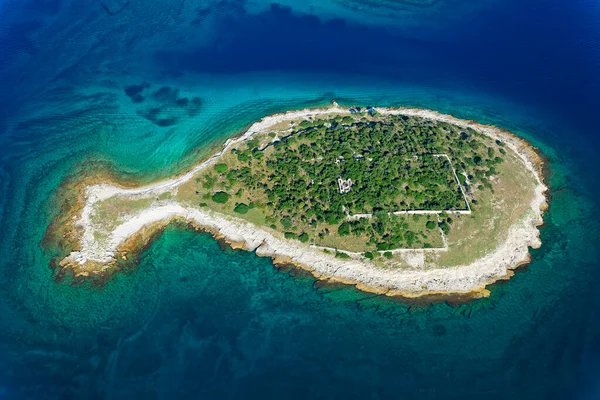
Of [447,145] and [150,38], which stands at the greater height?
[150,38]

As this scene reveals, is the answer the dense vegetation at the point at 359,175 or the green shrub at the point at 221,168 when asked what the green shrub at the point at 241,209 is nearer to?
the dense vegetation at the point at 359,175

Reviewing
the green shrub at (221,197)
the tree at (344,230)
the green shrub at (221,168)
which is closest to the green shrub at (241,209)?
the green shrub at (221,197)

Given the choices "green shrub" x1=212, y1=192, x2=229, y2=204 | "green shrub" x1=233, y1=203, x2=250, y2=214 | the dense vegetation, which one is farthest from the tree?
"green shrub" x1=212, y1=192, x2=229, y2=204

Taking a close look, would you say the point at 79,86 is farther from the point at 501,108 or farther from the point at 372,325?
the point at 501,108

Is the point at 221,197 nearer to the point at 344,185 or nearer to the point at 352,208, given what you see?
the point at 344,185

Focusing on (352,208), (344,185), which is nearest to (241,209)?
(344,185)

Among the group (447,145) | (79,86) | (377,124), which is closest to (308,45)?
(377,124)
